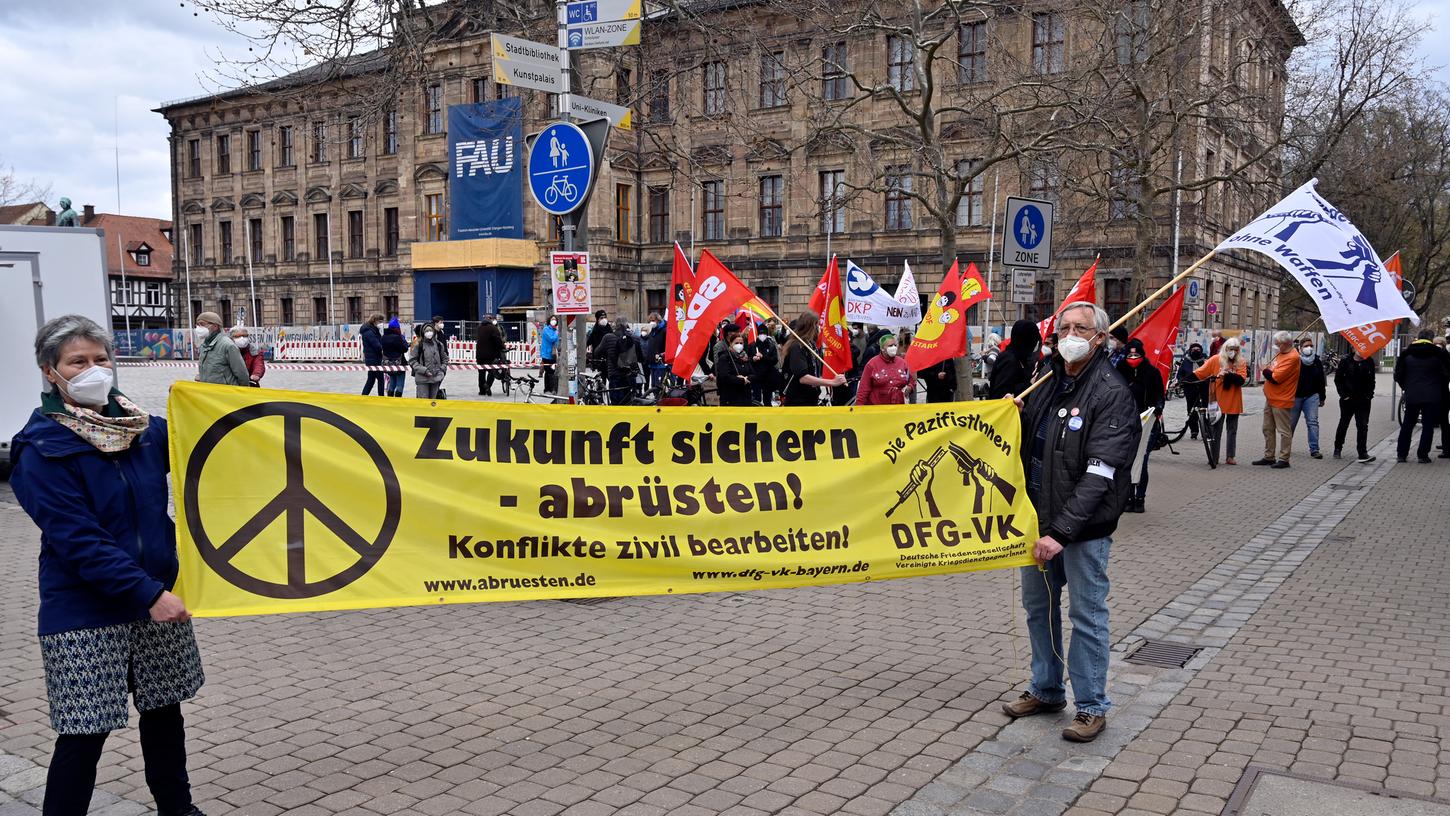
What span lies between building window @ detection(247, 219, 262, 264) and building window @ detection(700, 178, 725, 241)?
27.8 m

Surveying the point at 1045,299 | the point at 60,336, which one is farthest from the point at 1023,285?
the point at 1045,299

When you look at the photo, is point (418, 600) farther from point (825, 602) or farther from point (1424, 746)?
point (1424, 746)

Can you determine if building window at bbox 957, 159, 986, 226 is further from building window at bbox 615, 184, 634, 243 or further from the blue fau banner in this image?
the blue fau banner

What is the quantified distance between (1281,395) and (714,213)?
35846mm

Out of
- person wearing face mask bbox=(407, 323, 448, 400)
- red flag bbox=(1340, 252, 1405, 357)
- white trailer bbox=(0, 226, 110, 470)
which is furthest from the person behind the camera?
person wearing face mask bbox=(407, 323, 448, 400)

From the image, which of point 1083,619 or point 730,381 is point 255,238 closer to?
point 730,381

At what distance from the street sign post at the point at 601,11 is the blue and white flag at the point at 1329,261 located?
4937 mm

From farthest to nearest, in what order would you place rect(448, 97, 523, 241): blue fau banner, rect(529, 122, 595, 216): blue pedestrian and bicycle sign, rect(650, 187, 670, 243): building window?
rect(650, 187, 670, 243): building window → rect(448, 97, 523, 241): blue fau banner → rect(529, 122, 595, 216): blue pedestrian and bicycle sign

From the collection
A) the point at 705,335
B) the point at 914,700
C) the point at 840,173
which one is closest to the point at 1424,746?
the point at 914,700

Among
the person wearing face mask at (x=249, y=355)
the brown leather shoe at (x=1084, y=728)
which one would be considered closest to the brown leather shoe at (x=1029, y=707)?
the brown leather shoe at (x=1084, y=728)

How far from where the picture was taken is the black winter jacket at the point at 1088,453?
15.4 ft

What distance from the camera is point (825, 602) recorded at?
24.6 ft

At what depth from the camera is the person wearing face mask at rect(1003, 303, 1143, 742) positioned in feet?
15.5

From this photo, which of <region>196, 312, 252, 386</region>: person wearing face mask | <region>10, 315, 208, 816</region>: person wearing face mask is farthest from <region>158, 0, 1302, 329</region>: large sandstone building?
<region>10, 315, 208, 816</region>: person wearing face mask
